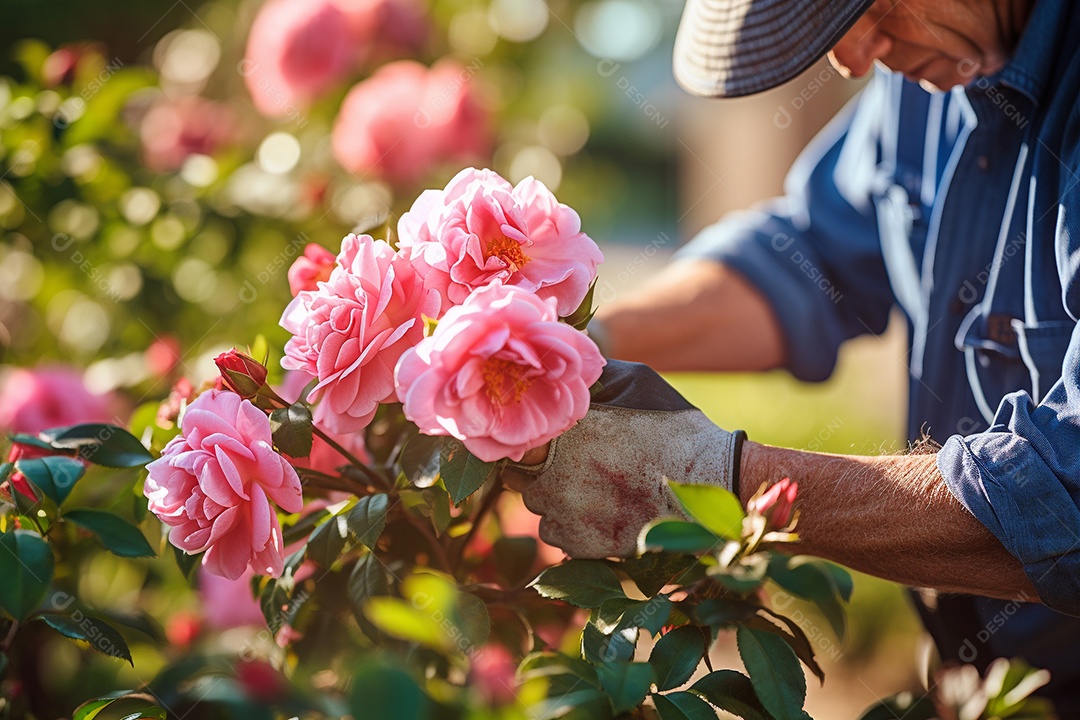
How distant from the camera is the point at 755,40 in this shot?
120cm

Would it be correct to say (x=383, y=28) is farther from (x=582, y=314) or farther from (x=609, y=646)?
(x=609, y=646)

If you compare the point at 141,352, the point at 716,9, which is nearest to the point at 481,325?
the point at 716,9

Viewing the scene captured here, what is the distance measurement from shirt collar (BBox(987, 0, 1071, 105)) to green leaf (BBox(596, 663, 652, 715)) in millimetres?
919

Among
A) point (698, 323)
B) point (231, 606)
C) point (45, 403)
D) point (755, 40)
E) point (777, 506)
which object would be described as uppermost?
point (755, 40)

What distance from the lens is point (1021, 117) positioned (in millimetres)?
1295

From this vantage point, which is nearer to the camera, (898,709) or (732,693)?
(732,693)

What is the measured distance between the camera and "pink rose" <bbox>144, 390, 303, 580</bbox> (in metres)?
0.88

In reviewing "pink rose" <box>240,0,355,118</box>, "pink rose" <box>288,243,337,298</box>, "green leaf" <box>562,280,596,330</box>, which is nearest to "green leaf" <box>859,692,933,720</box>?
"green leaf" <box>562,280,596,330</box>

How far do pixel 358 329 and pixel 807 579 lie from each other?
44cm

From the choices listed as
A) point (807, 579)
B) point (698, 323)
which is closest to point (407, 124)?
point (698, 323)

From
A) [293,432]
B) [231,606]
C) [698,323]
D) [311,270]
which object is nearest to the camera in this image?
[293,432]

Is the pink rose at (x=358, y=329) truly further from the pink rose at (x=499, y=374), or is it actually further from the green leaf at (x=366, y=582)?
the green leaf at (x=366, y=582)

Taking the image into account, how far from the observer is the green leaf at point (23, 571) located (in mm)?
831

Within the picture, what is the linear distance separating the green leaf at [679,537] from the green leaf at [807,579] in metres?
0.05
